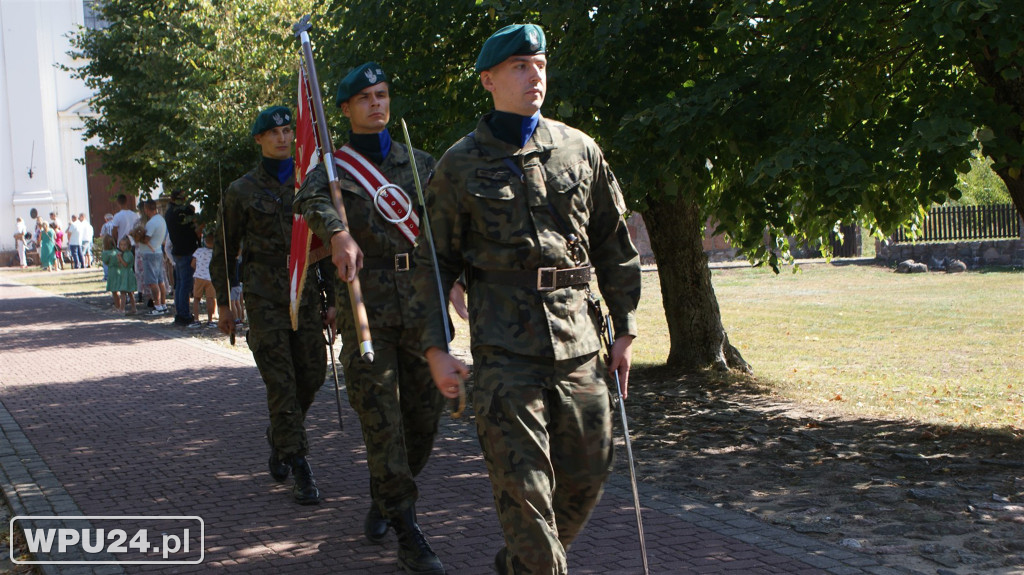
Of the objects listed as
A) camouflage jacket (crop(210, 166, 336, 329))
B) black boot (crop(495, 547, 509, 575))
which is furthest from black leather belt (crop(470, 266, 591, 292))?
camouflage jacket (crop(210, 166, 336, 329))

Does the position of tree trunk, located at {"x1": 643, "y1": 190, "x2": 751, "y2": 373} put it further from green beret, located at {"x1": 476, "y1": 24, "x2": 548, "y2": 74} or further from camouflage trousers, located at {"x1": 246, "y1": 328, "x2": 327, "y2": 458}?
green beret, located at {"x1": 476, "y1": 24, "x2": 548, "y2": 74}

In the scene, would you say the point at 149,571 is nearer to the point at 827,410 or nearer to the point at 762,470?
the point at 762,470

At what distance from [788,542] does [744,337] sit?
378 inches

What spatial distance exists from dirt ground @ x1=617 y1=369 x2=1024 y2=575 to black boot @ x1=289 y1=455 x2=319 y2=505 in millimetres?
1994

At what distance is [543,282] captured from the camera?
3783 millimetres

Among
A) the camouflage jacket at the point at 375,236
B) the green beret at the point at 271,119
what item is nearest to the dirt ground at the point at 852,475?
the camouflage jacket at the point at 375,236

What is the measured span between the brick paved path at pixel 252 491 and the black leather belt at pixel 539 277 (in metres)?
1.68

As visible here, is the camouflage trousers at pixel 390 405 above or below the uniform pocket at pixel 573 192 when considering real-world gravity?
below

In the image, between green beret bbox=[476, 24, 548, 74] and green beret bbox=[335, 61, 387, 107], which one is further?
green beret bbox=[335, 61, 387, 107]

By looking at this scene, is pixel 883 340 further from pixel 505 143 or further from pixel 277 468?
pixel 505 143

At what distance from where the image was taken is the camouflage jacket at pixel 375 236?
5.20 m

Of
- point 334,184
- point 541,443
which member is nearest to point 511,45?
point 541,443

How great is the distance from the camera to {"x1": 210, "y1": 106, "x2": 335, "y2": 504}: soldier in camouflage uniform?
6406 millimetres

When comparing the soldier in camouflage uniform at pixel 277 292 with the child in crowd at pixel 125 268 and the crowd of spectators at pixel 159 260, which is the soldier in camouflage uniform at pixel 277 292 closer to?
the crowd of spectators at pixel 159 260
